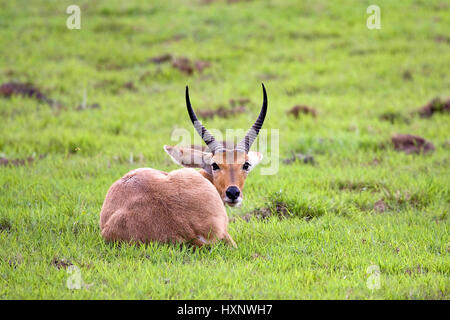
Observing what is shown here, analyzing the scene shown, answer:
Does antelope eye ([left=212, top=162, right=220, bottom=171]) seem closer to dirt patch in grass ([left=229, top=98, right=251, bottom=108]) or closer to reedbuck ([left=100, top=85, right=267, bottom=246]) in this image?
reedbuck ([left=100, top=85, right=267, bottom=246])

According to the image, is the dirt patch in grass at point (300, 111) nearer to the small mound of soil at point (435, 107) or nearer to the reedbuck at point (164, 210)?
the small mound of soil at point (435, 107)

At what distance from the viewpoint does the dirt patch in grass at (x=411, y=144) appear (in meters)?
10.1

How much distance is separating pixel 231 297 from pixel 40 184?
4.38 metres

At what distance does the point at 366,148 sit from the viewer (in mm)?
10336

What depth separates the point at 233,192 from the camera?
6.45 metres

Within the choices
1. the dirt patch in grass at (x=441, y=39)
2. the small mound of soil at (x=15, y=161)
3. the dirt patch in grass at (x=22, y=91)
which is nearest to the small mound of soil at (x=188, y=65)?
the dirt patch in grass at (x=22, y=91)

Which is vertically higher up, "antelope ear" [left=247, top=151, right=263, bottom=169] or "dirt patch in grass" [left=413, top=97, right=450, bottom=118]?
"dirt patch in grass" [left=413, top=97, right=450, bottom=118]

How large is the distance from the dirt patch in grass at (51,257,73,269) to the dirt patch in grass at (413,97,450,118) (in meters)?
9.05

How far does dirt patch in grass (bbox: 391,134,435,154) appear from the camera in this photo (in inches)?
397

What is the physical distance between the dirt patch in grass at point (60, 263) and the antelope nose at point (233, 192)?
1.94 m

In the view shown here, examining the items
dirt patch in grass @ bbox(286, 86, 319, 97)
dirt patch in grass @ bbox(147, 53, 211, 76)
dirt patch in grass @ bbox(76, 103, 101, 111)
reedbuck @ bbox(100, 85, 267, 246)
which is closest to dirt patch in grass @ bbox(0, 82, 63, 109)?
dirt patch in grass @ bbox(76, 103, 101, 111)

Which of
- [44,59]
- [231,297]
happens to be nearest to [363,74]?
[44,59]

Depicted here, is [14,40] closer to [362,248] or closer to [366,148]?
[366,148]

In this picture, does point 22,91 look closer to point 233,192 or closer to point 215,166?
point 215,166
